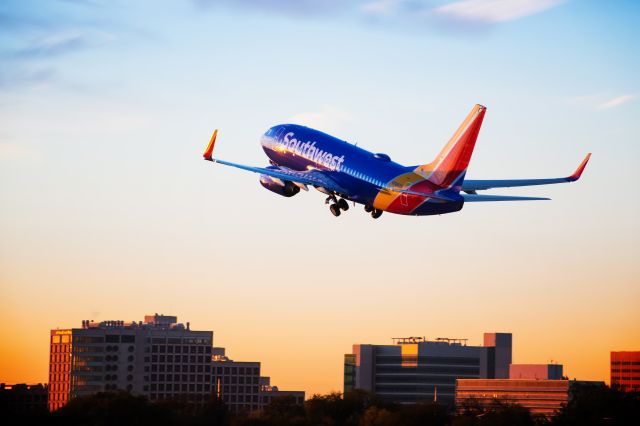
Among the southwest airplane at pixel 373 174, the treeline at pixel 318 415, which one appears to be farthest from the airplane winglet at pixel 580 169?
the treeline at pixel 318 415

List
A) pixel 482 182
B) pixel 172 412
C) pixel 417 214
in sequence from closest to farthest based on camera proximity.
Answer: pixel 417 214 → pixel 482 182 → pixel 172 412

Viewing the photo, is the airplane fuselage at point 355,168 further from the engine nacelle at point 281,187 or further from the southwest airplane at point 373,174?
the engine nacelle at point 281,187

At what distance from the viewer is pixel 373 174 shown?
12838 centimetres

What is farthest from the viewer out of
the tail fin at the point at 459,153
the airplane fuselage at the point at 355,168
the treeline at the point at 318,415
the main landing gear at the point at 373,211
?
the treeline at the point at 318,415

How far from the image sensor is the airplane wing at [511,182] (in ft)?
422

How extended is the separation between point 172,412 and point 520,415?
32.9 m

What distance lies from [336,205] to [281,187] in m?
5.80

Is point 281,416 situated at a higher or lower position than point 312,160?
lower

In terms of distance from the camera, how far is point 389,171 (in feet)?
419

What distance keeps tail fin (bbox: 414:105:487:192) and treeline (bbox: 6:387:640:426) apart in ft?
90.6

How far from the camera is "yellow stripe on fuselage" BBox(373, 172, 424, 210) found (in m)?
125

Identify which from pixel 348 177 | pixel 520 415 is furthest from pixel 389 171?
pixel 520 415

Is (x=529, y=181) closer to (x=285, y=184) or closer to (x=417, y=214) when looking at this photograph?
(x=417, y=214)

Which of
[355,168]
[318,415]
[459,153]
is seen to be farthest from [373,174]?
[318,415]
